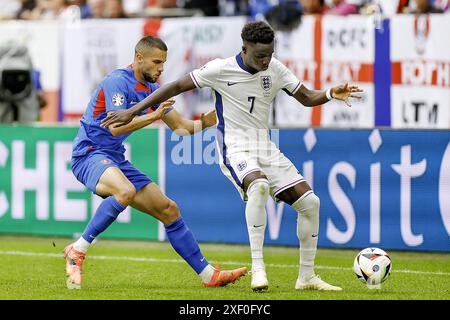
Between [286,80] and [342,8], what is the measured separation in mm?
6528

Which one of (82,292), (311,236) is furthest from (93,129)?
(311,236)

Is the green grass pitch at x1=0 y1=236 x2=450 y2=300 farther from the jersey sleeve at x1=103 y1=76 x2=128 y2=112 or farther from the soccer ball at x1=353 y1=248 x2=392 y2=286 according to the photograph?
the jersey sleeve at x1=103 y1=76 x2=128 y2=112

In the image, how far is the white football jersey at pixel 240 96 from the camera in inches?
347

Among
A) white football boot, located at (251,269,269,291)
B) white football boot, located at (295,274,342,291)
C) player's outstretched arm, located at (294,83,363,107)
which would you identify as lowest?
white football boot, located at (295,274,342,291)

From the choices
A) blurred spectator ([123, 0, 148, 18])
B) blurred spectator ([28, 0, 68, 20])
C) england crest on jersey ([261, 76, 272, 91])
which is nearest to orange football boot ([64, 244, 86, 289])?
england crest on jersey ([261, 76, 272, 91])

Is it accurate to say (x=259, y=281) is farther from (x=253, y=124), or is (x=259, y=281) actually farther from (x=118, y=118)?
(x=118, y=118)

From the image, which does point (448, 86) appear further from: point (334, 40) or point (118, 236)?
point (118, 236)

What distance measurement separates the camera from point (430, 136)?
11664 millimetres

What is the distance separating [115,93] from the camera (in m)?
8.93

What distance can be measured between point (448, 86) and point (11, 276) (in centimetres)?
639

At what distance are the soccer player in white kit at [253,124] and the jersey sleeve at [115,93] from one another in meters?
0.16

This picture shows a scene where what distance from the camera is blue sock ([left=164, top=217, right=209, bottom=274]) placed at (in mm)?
9148

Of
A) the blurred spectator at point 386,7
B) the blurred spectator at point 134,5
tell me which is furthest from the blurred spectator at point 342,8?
the blurred spectator at point 134,5

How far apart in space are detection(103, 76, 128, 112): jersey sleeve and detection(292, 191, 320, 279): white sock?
1644 millimetres
